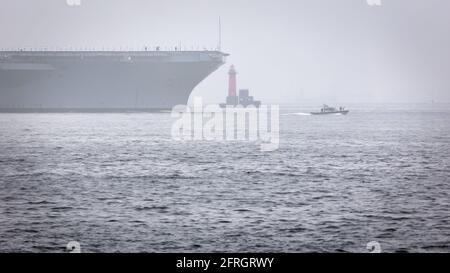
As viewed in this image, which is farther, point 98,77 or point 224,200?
point 98,77

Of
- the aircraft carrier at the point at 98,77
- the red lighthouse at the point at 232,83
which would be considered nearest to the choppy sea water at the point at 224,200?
the aircraft carrier at the point at 98,77

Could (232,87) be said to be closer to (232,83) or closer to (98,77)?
(232,83)

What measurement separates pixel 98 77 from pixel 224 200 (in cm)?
8933

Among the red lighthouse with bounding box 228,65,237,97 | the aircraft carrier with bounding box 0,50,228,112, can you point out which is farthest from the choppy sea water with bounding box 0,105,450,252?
the red lighthouse with bounding box 228,65,237,97

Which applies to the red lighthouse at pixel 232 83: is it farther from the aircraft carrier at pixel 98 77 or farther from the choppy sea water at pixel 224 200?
the choppy sea water at pixel 224 200

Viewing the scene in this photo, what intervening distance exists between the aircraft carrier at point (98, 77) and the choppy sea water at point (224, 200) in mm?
58000

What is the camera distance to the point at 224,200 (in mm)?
26734

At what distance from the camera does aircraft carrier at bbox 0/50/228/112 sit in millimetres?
106750

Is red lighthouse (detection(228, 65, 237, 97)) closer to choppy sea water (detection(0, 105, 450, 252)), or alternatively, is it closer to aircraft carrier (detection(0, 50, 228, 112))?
aircraft carrier (detection(0, 50, 228, 112))

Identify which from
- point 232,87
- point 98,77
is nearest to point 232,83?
point 232,87
